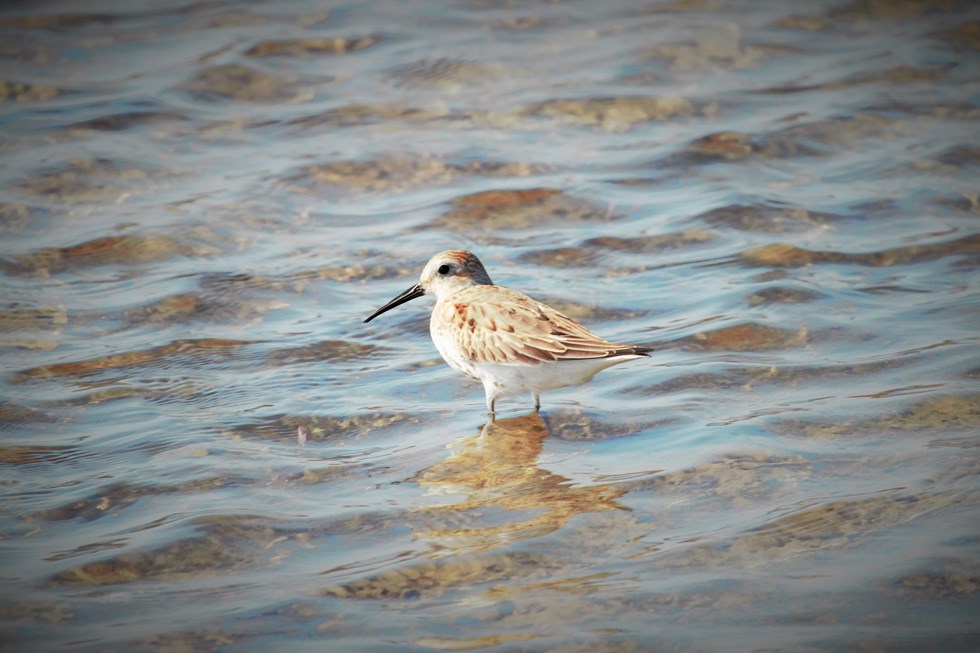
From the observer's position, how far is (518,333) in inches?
291

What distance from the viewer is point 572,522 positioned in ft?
19.7

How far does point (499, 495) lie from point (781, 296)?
11.3 ft

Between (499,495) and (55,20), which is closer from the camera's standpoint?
(499,495)

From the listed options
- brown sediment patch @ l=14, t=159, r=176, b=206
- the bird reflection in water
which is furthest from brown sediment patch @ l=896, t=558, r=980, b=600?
brown sediment patch @ l=14, t=159, r=176, b=206

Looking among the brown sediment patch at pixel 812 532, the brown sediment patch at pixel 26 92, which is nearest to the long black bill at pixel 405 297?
the brown sediment patch at pixel 812 532

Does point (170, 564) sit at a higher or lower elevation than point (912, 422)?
higher

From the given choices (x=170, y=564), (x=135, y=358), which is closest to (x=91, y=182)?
(x=135, y=358)

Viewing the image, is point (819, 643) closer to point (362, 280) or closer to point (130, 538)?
point (130, 538)

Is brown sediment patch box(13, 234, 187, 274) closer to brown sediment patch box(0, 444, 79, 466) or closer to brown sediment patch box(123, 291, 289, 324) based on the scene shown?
brown sediment patch box(123, 291, 289, 324)

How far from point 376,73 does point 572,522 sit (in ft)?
29.1

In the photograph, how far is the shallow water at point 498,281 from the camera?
5359 mm

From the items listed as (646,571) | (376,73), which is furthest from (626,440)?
(376,73)

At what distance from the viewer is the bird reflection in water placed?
5.95 meters

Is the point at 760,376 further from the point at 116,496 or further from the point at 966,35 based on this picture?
the point at 966,35
